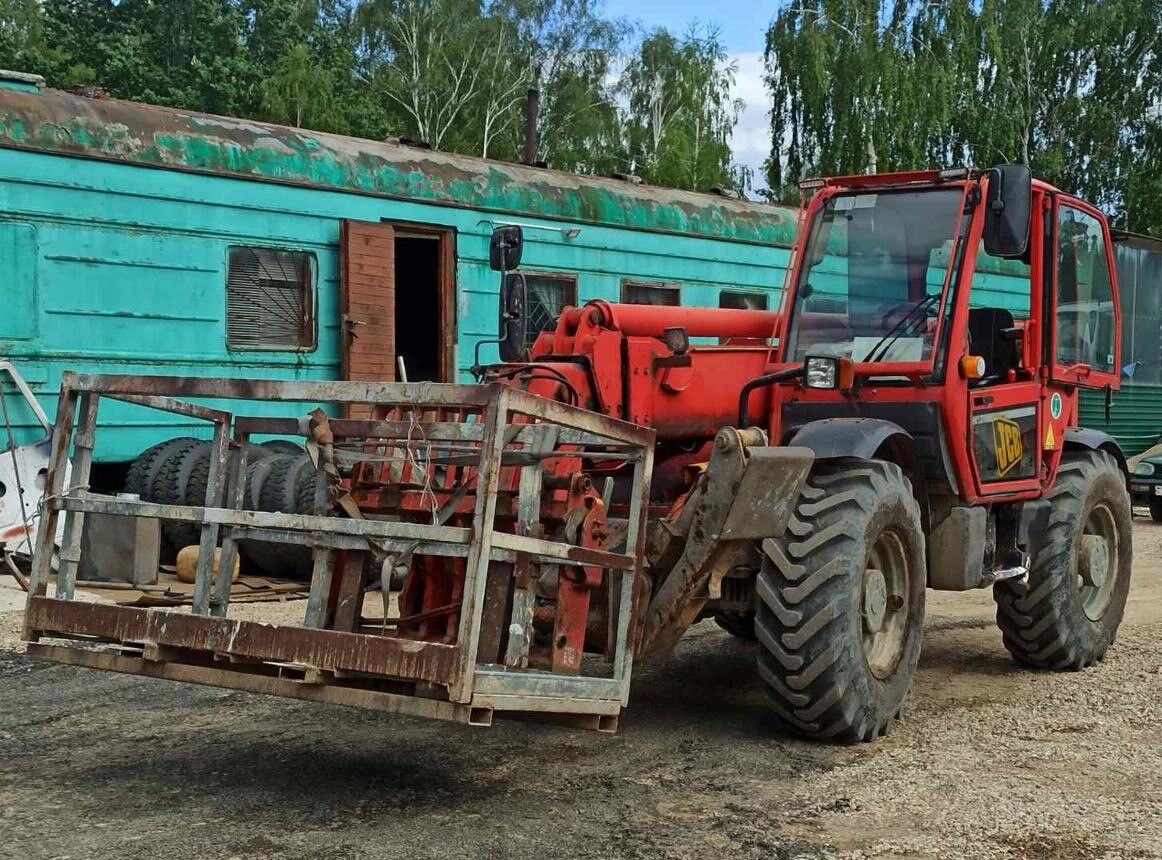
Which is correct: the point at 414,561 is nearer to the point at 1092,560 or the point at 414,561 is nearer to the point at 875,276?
the point at 875,276

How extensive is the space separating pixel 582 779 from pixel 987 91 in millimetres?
28964

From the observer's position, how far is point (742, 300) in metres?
13.5

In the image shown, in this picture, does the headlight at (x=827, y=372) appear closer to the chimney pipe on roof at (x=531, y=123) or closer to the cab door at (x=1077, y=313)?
the cab door at (x=1077, y=313)

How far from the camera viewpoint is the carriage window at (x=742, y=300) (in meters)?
13.3

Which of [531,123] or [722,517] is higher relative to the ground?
[531,123]

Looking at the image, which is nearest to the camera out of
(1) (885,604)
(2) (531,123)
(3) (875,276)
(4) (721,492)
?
(4) (721,492)

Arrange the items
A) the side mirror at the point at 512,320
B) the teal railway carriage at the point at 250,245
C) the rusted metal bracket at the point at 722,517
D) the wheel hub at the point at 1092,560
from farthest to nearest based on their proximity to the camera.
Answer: the teal railway carriage at the point at 250,245 → the wheel hub at the point at 1092,560 → the side mirror at the point at 512,320 → the rusted metal bracket at the point at 722,517

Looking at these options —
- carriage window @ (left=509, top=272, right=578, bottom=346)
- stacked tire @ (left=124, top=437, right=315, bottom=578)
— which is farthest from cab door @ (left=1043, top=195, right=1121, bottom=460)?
carriage window @ (left=509, top=272, right=578, bottom=346)

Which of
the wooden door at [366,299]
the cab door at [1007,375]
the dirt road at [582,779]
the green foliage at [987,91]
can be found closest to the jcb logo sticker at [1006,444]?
the cab door at [1007,375]

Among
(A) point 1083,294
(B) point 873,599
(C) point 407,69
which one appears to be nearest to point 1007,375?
Result: (A) point 1083,294

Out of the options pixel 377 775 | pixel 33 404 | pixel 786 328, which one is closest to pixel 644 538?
pixel 377 775

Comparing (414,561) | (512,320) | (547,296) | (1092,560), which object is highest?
(547,296)

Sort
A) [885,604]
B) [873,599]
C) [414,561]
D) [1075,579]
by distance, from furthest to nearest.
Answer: [1075,579]
[885,604]
[873,599]
[414,561]

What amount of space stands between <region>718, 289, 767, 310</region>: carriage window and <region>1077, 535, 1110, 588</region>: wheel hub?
6.19m
